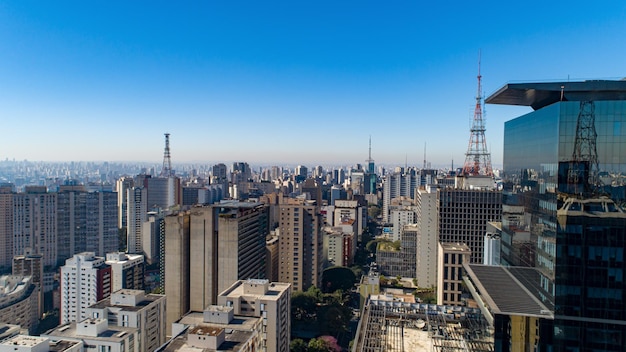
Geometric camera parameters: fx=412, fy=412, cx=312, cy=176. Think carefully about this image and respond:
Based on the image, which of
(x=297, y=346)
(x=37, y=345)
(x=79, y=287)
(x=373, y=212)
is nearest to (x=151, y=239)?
(x=79, y=287)

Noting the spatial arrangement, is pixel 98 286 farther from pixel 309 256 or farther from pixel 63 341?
pixel 309 256

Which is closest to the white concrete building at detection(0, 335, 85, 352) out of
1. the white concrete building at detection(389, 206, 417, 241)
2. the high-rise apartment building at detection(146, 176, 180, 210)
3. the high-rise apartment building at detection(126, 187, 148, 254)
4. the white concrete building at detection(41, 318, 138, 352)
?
the white concrete building at detection(41, 318, 138, 352)

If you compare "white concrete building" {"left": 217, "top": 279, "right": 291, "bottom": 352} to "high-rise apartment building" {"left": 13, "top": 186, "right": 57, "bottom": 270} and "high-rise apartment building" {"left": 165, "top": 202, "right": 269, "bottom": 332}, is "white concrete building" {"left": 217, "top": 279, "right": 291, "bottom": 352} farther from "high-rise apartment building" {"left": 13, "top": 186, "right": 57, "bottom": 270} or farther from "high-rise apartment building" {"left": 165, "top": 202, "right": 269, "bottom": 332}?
"high-rise apartment building" {"left": 13, "top": 186, "right": 57, "bottom": 270}

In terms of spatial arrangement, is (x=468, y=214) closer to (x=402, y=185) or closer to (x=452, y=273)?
(x=452, y=273)

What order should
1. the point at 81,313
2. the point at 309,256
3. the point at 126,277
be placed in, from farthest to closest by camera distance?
the point at 309,256
the point at 126,277
the point at 81,313

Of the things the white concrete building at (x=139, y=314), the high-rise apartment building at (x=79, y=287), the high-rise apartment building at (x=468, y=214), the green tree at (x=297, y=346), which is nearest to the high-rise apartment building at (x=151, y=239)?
the high-rise apartment building at (x=79, y=287)

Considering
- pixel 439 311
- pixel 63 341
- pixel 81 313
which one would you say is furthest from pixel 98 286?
pixel 439 311

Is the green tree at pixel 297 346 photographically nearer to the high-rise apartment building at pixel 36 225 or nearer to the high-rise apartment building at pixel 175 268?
the high-rise apartment building at pixel 175 268
